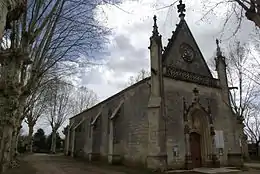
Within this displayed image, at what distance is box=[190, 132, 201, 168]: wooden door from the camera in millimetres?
17250

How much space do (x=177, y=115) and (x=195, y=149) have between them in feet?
10.7

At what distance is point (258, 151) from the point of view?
109 feet

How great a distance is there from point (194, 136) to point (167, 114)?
137 inches

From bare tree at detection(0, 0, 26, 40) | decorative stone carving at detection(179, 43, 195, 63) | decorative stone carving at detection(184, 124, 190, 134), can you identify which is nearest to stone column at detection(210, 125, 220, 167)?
decorative stone carving at detection(184, 124, 190, 134)

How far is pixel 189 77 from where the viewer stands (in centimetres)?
1855

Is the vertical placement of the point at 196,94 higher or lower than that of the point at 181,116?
higher

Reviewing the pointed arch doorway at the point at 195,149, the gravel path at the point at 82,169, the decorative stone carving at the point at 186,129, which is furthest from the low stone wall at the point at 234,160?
the decorative stone carving at the point at 186,129

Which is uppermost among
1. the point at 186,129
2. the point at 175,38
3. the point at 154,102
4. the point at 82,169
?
the point at 175,38

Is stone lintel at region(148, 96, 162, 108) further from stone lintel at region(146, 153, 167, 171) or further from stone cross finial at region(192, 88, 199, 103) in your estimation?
stone cross finial at region(192, 88, 199, 103)

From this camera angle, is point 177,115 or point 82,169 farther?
point 177,115

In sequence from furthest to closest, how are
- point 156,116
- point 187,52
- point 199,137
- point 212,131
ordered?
1. point 187,52
2. point 199,137
3. point 212,131
4. point 156,116

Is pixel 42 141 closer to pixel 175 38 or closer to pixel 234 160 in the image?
pixel 175 38

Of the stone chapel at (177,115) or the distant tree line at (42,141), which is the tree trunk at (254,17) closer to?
the stone chapel at (177,115)

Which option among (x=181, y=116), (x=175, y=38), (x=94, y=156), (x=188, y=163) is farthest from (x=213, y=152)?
(x=94, y=156)
